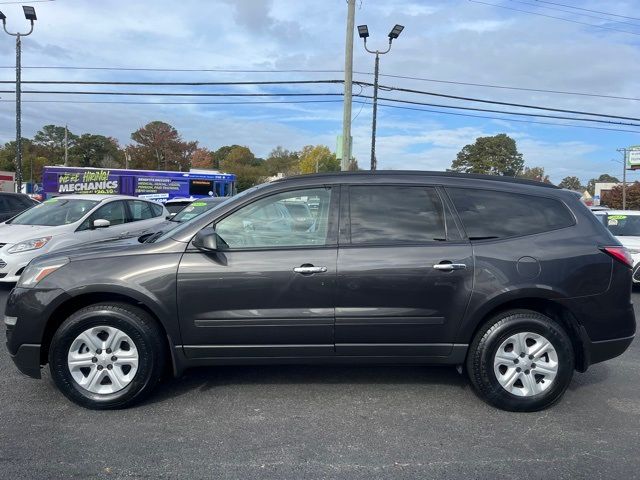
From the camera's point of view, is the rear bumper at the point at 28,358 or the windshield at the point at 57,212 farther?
the windshield at the point at 57,212

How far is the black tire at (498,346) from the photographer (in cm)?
372

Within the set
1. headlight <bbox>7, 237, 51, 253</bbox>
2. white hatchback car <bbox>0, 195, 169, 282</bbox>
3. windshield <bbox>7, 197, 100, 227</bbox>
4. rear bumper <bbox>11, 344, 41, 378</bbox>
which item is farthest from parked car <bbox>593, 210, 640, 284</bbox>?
headlight <bbox>7, 237, 51, 253</bbox>

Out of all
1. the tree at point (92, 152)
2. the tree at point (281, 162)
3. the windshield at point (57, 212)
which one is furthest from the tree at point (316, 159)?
the windshield at point (57, 212)

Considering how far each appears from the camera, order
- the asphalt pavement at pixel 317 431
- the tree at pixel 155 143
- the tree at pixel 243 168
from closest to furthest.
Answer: the asphalt pavement at pixel 317 431 → the tree at pixel 243 168 → the tree at pixel 155 143

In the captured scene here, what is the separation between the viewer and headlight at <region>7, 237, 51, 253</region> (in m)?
7.77

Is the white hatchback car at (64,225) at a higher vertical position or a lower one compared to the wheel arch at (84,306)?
higher

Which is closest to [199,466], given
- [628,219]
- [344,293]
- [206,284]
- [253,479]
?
[253,479]

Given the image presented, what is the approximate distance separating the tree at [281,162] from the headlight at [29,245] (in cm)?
7893

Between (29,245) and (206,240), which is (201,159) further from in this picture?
(206,240)

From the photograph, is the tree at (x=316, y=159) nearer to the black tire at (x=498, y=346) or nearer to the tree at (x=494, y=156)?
the tree at (x=494, y=156)

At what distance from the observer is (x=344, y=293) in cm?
363

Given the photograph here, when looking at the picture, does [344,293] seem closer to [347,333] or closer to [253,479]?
[347,333]

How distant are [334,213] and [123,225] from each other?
268 inches

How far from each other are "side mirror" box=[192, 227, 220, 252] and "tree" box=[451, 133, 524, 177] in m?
66.0
